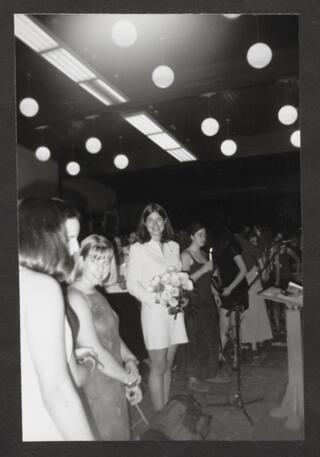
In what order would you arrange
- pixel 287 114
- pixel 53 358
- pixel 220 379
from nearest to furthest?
pixel 53 358, pixel 287 114, pixel 220 379

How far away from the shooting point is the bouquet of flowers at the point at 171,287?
7.70 ft

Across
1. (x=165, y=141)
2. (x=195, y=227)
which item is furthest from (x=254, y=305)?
(x=165, y=141)

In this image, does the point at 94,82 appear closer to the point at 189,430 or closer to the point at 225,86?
the point at 225,86

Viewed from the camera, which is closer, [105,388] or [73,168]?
[105,388]

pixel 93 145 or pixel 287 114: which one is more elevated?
pixel 287 114

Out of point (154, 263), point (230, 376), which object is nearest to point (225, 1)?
point (154, 263)

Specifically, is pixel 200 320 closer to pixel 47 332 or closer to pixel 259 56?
pixel 47 332

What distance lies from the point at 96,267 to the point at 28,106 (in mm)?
905

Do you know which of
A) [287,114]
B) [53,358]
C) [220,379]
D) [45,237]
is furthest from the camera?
[220,379]

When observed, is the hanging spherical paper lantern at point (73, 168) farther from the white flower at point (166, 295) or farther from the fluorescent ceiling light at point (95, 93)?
the white flower at point (166, 295)

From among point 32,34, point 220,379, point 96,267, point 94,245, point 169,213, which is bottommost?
point 220,379

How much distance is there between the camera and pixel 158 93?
2.40 meters

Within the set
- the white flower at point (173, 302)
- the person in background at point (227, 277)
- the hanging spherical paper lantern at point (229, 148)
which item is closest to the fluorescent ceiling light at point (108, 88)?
the hanging spherical paper lantern at point (229, 148)

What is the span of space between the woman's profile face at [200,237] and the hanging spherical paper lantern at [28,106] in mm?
1044
